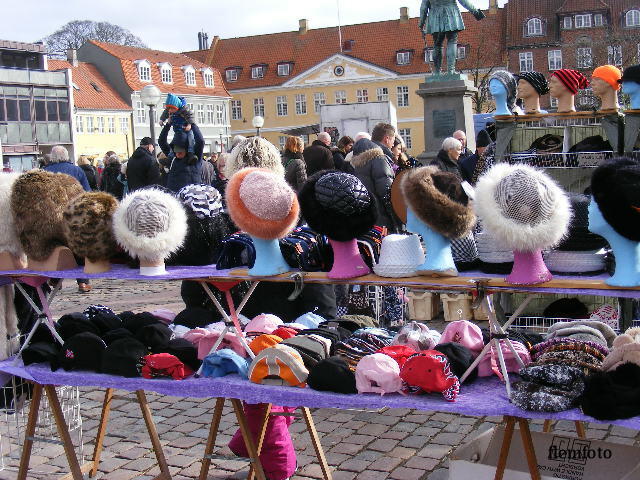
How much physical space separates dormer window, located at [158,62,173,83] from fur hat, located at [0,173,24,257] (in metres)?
47.1

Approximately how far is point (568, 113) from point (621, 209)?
9.87 feet

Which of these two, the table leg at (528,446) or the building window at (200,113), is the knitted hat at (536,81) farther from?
the building window at (200,113)

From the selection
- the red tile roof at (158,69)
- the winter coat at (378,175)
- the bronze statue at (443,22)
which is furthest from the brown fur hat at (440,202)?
the red tile roof at (158,69)

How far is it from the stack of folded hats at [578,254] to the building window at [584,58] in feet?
111

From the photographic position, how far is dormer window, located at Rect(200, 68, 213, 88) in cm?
5341

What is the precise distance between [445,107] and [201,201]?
8.89m

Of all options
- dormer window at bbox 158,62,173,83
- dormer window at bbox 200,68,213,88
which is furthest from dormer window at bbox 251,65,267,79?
dormer window at bbox 158,62,173,83

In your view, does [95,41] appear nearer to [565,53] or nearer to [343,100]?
[343,100]

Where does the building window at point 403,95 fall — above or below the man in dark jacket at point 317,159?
above

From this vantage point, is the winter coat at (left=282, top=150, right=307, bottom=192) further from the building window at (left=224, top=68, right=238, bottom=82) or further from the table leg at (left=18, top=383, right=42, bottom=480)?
the building window at (left=224, top=68, right=238, bottom=82)

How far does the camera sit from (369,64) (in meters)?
49.3

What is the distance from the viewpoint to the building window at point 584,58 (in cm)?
3519

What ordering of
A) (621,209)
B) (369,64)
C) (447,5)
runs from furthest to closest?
(369,64) → (447,5) → (621,209)

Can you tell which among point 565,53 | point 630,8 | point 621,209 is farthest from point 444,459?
point 630,8
